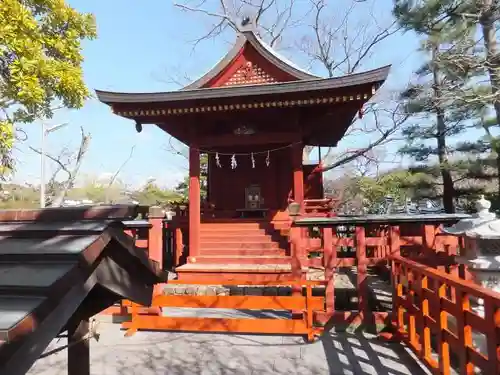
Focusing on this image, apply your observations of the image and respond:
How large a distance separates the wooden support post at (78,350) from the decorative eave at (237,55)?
356 inches

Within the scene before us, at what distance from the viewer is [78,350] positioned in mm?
1794

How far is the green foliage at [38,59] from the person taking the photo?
693 centimetres

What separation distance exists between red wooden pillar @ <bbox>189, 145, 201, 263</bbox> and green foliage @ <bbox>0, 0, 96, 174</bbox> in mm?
3038

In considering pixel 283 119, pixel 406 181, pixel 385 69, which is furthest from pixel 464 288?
pixel 406 181

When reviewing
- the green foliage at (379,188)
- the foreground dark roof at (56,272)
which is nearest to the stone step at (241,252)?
the foreground dark roof at (56,272)

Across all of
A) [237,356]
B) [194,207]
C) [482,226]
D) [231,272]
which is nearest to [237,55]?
[194,207]

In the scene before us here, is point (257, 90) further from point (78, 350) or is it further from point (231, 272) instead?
point (78, 350)

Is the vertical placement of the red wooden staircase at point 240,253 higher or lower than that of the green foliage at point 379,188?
lower

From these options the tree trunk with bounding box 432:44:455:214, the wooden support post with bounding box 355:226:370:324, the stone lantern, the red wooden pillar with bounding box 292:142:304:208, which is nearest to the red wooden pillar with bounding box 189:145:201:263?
the red wooden pillar with bounding box 292:142:304:208

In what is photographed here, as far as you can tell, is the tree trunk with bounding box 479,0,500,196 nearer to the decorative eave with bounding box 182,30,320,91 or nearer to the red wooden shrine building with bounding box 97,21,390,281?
the red wooden shrine building with bounding box 97,21,390,281

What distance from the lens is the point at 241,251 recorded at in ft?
29.7

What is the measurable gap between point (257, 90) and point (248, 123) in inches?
65.4

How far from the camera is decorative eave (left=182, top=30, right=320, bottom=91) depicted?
1020 centimetres

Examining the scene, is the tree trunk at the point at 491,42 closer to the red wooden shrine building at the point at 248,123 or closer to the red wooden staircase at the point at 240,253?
the red wooden shrine building at the point at 248,123
